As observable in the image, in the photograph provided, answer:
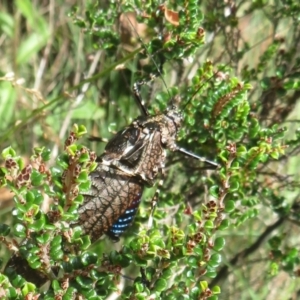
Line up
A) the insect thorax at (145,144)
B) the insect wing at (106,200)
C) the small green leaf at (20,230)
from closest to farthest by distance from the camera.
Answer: the small green leaf at (20,230), the insect wing at (106,200), the insect thorax at (145,144)

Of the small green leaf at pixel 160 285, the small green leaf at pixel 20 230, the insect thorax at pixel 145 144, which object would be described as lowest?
the small green leaf at pixel 160 285

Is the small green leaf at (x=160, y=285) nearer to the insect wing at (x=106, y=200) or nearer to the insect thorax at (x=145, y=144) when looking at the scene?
the insect wing at (x=106, y=200)

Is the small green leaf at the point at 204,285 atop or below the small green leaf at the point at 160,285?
below

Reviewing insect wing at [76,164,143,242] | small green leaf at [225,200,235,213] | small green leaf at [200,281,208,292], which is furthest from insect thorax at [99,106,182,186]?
small green leaf at [200,281,208,292]

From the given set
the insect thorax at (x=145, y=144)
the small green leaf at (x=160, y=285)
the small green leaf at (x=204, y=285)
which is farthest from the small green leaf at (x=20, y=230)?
the insect thorax at (x=145, y=144)

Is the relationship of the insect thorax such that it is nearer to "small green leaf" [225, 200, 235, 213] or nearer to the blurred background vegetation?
the blurred background vegetation

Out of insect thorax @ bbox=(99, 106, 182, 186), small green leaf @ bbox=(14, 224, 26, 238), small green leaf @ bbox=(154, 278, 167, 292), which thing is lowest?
small green leaf @ bbox=(154, 278, 167, 292)

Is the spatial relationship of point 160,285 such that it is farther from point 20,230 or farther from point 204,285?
point 20,230

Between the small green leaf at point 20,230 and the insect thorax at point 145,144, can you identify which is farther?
the insect thorax at point 145,144
